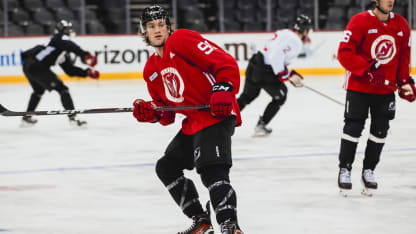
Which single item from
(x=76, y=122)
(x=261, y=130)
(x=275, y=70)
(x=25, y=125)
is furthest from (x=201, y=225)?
(x=25, y=125)

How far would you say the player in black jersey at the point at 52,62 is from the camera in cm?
717

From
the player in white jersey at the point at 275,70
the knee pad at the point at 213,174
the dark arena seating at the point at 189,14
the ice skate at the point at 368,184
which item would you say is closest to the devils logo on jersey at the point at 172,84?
the knee pad at the point at 213,174

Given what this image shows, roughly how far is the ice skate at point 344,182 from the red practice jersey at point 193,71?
1206 millimetres

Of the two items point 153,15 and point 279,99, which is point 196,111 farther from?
point 279,99

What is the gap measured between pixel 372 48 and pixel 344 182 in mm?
708

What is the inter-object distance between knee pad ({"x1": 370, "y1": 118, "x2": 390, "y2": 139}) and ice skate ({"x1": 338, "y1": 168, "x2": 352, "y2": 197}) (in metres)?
0.25

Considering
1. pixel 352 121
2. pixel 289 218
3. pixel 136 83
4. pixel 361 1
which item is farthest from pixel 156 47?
pixel 361 1

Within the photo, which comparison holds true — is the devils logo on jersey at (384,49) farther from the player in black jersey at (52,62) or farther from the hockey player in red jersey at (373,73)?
the player in black jersey at (52,62)

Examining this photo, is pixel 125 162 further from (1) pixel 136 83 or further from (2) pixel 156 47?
(1) pixel 136 83

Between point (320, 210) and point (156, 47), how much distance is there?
1.25 m

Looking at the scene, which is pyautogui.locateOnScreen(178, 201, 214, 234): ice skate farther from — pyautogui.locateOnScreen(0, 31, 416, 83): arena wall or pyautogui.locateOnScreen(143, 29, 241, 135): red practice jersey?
pyautogui.locateOnScreen(0, 31, 416, 83): arena wall

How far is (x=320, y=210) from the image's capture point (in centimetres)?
365

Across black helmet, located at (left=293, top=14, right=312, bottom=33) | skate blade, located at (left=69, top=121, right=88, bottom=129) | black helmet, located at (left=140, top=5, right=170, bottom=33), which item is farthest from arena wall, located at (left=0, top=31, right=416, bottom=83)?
black helmet, located at (left=140, top=5, right=170, bottom=33)

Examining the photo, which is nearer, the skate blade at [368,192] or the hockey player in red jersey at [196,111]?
the hockey player in red jersey at [196,111]
